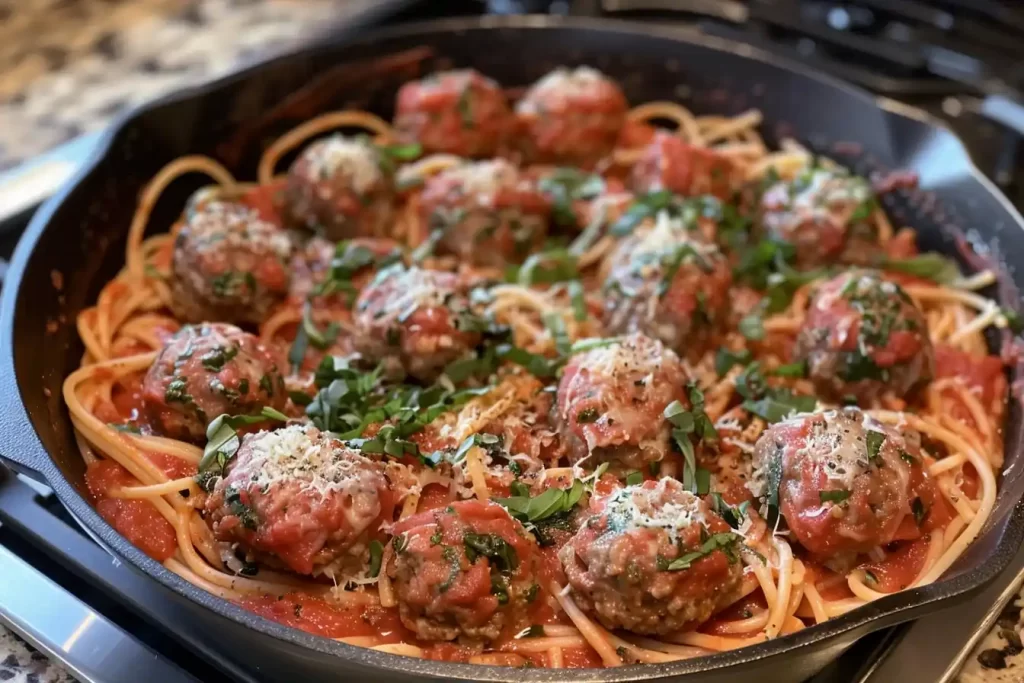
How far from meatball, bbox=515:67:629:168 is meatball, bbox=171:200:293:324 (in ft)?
5.00

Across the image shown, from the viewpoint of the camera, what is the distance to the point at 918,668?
2615mm

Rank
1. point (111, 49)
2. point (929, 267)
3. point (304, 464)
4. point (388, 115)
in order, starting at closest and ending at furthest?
point (304, 464), point (929, 267), point (388, 115), point (111, 49)

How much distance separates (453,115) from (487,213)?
30.2 inches

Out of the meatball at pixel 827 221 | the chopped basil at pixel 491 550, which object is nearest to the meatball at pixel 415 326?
the chopped basil at pixel 491 550

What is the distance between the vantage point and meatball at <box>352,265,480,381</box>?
338 centimetres

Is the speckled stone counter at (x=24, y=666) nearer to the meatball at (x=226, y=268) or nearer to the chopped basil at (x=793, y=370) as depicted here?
the meatball at (x=226, y=268)

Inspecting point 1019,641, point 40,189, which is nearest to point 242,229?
point 40,189

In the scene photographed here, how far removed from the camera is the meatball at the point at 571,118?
4574 millimetres

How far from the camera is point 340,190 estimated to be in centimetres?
408

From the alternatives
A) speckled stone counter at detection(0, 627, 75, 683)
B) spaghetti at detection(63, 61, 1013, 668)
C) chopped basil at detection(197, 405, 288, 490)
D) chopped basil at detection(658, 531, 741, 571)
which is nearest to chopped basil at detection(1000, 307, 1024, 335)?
spaghetti at detection(63, 61, 1013, 668)

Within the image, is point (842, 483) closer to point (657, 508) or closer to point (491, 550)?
point (657, 508)

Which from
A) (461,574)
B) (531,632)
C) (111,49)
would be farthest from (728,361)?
(111,49)

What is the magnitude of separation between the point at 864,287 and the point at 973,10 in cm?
324

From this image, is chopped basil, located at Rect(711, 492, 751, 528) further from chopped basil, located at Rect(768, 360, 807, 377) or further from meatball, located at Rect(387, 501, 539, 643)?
chopped basil, located at Rect(768, 360, 807, 377)
